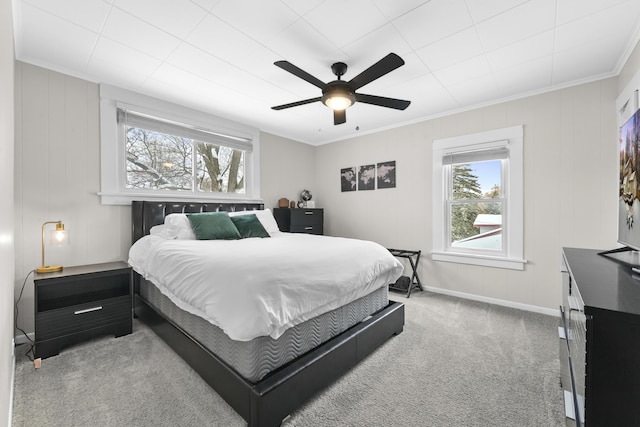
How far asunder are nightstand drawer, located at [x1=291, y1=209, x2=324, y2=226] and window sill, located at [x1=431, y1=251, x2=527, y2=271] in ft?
6.47

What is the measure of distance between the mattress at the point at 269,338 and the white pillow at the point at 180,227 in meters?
0.68

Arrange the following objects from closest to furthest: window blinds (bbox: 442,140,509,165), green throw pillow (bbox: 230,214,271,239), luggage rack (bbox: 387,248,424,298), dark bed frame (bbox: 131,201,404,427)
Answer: dark bed frame (bbox: 131,201,404,427) < green throw pillow (bbox: 230,214,271,239) < window blinds (bbox: 442,140,509,165) < luggage rack (bbox: 387,248,424,298)

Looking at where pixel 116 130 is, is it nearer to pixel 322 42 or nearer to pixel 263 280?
pixel 322 42

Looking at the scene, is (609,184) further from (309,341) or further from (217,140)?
(217,140)

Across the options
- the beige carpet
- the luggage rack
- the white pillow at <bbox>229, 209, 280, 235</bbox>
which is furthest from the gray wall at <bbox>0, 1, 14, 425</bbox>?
the luggage rack

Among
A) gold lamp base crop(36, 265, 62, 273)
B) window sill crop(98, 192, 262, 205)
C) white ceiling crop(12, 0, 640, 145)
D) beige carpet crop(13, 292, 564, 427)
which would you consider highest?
white ceiling crop(12, 0, 640, 145)

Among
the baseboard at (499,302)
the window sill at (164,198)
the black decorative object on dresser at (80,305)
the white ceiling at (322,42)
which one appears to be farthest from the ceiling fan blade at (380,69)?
the baseboard at (499,302)

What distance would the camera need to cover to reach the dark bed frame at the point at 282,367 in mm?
1405

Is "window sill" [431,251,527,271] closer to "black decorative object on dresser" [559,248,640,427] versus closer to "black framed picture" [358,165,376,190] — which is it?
"black framed picture" [358,165,376,190]

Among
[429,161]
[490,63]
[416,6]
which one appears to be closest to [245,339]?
[416,6]

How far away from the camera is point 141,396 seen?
5.63 ft

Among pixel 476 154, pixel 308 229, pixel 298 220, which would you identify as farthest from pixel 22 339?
pixel 476 154

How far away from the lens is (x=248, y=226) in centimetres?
322

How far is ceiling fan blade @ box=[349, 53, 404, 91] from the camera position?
1872 millimetres
